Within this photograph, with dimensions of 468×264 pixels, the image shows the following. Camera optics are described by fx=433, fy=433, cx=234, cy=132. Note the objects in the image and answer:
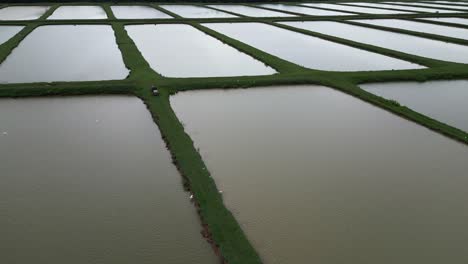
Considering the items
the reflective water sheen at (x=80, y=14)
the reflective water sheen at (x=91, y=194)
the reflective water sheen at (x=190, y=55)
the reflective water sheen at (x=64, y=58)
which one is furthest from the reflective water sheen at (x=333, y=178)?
the reflective water sheen at (x=80, y=14)

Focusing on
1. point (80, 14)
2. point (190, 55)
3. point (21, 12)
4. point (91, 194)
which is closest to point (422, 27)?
point (190, 55)

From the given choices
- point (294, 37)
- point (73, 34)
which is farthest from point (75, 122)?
point (294, 37)

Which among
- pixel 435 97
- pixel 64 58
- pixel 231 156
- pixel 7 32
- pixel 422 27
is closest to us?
pixel 231 156

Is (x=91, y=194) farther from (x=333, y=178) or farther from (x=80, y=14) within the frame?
(x=80, y=14)

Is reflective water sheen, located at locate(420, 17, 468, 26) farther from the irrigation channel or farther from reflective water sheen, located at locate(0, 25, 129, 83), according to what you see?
reflective water sheen, located at locate(0, 25, 129, 83)

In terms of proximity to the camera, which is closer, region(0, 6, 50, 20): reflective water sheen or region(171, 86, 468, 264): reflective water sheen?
region(171, 86, 468, 264): reflective water sheen

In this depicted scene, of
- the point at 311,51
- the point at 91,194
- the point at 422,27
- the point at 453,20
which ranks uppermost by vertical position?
the point at 453,20

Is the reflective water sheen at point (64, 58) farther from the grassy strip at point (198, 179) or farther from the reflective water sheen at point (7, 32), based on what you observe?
the grassy strip at point (198, 179)

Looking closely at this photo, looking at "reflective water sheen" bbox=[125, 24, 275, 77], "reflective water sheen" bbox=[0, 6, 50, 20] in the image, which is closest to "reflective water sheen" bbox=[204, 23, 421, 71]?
"reflective water sheen" bbox=[125, 24, 275, 77]
